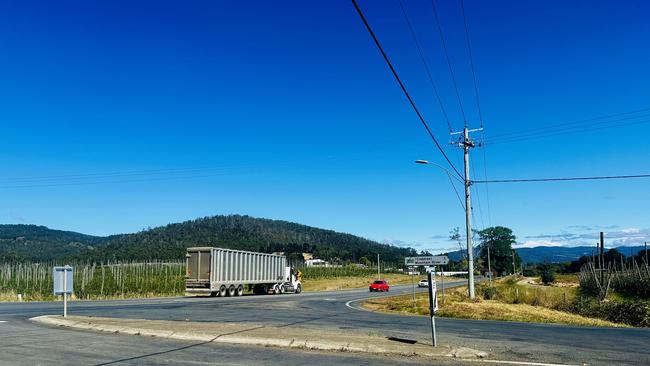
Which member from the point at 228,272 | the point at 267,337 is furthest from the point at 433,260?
the point at 228,272

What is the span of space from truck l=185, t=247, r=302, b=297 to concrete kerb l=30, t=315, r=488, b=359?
23.2m

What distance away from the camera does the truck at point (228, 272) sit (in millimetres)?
41469

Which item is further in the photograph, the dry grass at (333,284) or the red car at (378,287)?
the dry grass at (333,284)

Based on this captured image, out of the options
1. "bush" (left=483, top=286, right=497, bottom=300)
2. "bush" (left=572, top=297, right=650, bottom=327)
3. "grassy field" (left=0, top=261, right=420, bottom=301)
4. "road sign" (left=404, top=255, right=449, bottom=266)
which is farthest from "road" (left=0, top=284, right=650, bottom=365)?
"grassy field" (left=0, top=261, right=420, bottom=301)

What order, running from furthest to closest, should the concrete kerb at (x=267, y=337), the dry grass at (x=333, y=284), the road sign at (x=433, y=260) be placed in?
the dry grass at (x=333, y=284)
the road sign at (x=433, y=260)
the concrete kerb at (x=267, y=337)

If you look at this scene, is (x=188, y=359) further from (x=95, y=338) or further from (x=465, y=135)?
(x=465, y=135)

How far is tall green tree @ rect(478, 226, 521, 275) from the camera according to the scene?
499ft

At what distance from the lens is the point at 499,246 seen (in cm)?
15338

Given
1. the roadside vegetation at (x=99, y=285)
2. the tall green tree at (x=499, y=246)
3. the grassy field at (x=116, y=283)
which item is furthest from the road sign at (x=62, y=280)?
the tall green tree at (x=499, y=246)

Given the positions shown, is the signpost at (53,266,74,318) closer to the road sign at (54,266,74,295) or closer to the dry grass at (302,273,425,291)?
the road sign at (54,266,74,295)

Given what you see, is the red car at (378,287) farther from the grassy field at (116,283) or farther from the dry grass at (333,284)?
the grassy field at (116,283)

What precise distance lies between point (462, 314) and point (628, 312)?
9.35 meters

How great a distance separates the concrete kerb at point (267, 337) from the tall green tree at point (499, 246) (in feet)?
464

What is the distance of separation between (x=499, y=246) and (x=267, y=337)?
14865cm
